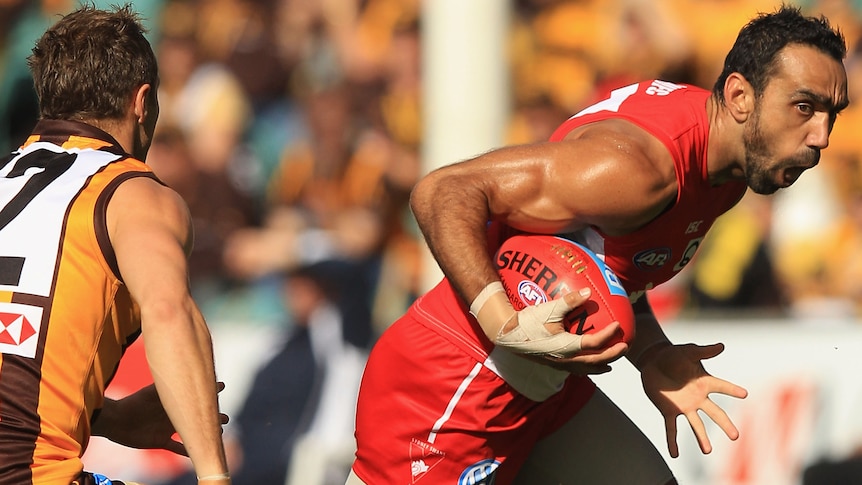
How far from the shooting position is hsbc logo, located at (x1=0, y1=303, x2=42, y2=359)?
10.1ft

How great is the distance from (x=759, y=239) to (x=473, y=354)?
403 cm

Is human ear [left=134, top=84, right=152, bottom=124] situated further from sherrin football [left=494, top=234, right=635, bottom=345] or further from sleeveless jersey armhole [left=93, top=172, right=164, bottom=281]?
sherrin football [left=494, top=234, right=635, bottom=345]

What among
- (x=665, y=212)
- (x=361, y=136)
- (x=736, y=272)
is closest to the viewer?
(x=665, y=212)

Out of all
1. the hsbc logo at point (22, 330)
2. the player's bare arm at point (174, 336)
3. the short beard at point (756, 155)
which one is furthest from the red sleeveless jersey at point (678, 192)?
the hsbc logo at point (22, 330)

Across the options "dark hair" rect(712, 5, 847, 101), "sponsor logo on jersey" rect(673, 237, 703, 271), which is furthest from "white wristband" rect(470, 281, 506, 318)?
"dark hair" rect(712, 5, 847, 101)

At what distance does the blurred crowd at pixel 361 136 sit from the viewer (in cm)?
750

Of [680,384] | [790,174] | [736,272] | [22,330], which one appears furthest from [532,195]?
[736,272]

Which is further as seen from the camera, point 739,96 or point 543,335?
point 739,96

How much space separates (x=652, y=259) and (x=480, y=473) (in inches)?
37.3

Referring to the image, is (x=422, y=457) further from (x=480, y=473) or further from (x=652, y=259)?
(x=652, y=259)

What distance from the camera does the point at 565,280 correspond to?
12.0 feet

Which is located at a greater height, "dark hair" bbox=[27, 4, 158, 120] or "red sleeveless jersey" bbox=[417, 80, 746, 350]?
"dark hair" bbox=[27, 4, 158, 120]

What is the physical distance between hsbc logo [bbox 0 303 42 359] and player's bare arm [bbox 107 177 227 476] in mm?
279

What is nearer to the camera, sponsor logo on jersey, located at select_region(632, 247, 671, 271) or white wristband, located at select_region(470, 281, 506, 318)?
white wristband, located at select_region(470, 281, 506, 318)
